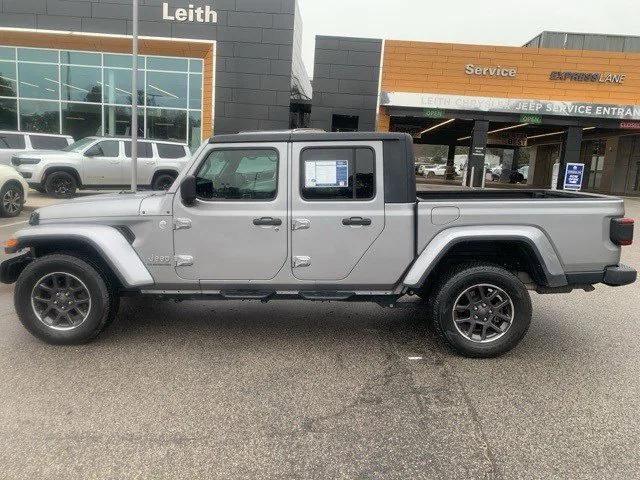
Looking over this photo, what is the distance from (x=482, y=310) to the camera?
4.34m

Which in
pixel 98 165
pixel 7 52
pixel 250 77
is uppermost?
pixel 7 52

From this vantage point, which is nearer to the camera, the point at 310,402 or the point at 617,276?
the point at 310,402

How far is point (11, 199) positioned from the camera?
11016 mm

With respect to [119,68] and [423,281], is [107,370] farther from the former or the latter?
[119,68]

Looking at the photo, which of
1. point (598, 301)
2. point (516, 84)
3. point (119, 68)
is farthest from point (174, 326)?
point (516, 84)

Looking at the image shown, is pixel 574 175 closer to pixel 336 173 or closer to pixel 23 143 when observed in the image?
pixel 23 143

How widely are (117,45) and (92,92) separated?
231 centimetres

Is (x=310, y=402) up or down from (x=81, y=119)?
down

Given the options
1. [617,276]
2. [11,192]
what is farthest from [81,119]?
[617,276]

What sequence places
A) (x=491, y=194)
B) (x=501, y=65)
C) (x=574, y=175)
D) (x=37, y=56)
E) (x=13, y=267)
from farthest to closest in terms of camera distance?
(x=501, y=65) < (x=574, y=175) < (x=37, y=56) < (x=491, y=194) < (x=13, y=267)

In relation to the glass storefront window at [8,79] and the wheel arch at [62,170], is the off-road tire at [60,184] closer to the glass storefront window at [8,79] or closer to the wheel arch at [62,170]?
the wheel arch at [62,170]

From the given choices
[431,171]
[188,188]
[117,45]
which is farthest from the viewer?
[431,171]

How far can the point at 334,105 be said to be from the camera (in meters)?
23.7

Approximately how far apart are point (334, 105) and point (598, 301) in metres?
18.9
